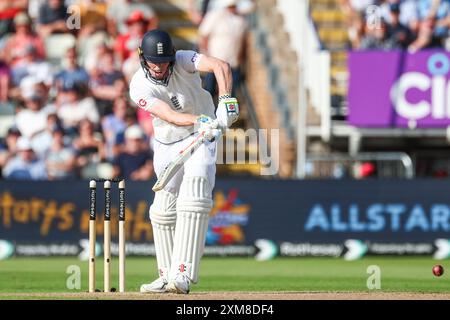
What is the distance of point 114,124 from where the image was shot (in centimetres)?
2162

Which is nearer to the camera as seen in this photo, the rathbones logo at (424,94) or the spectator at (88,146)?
the rathbones logo at (424,94)

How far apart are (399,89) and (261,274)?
5891 mm

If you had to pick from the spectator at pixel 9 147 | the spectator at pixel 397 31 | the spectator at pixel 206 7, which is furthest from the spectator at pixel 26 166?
the spectator at pixel 397 31

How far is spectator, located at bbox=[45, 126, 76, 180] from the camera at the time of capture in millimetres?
21188

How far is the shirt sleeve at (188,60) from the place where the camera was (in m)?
11.4

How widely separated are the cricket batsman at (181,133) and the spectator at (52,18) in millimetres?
12569

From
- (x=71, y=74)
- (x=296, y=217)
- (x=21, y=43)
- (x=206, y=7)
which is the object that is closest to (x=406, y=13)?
(x=206, y=7)

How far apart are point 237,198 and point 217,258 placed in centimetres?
99

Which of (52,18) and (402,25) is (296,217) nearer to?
(402,25)

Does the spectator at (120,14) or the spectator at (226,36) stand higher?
the spectator at (120,14)

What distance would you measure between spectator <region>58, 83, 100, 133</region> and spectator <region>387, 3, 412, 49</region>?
16.9ft

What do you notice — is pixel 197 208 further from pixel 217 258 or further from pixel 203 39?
pixel 203 39

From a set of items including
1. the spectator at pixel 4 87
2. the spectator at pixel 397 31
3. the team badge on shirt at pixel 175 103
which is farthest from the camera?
the spectator at pixel 4 87

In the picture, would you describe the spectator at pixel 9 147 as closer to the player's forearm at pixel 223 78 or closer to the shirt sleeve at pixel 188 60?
the shirt sleeve at pixel 188 60
